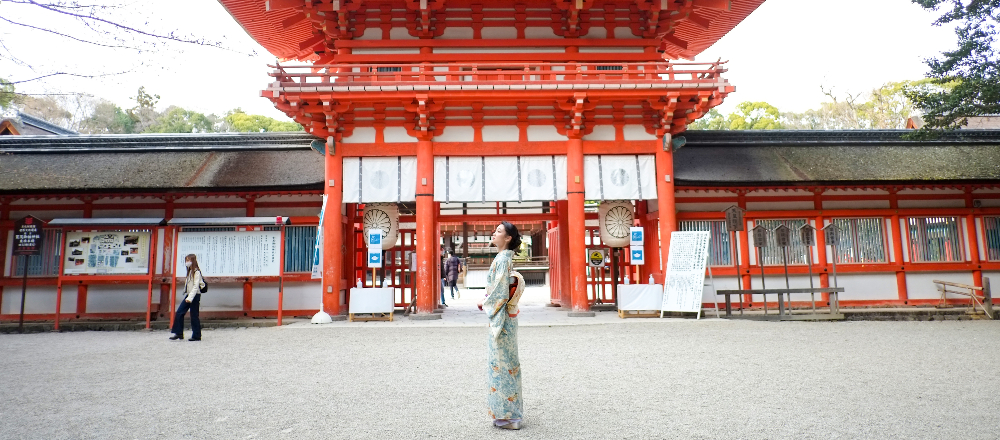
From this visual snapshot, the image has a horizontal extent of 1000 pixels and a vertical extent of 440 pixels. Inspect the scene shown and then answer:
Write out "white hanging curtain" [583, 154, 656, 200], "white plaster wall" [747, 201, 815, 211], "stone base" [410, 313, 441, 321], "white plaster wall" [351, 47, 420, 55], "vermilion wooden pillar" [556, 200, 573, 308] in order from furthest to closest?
"vermilion wooden pillar" [556, 200, 573, 308] < "white plaster wall" [747, 201, 815, 211] < "white plaster wall" [351, 47, 420, 55] < "white hanging curtain" [583, 154, 656, 200] < "stone base" [410, 313, 441, 321]

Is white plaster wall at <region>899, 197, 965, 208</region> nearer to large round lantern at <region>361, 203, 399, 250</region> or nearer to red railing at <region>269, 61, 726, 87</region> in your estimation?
red railing at <region>269, 61, 726, 87</region>

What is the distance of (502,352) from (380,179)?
832 cm

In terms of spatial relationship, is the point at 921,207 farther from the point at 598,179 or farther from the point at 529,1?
the point at 529,1

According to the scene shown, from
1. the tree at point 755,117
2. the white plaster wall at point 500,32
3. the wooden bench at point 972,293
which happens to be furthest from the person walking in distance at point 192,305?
the tree at point 755,117

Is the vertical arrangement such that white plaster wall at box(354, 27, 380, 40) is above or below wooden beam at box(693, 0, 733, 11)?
below

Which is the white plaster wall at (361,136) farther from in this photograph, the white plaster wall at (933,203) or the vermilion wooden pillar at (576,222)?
the white plaster wall at (933,203)

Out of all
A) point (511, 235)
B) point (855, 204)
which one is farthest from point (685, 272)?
point (511, 235)

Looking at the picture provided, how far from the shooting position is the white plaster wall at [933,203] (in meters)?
12.9

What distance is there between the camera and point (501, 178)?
1172cm

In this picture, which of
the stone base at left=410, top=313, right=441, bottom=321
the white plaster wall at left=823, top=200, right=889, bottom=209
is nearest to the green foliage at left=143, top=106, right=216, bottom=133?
the stone base at left=410, top=313, right=441, bottom=321

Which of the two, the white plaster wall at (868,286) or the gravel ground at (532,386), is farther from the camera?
the white plaster wall at (868,286)

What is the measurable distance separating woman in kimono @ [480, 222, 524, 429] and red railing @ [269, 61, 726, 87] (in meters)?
7.43

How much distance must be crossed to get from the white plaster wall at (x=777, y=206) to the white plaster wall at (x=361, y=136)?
28.7 feet

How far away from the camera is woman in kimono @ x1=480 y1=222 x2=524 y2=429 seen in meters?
3.92
